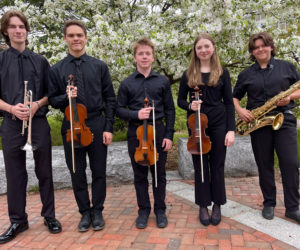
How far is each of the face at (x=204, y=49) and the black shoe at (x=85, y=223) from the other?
2.23 metres

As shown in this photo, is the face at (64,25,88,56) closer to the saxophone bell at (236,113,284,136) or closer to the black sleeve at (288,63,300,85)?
the saxophone bell at (236,113,284,136)

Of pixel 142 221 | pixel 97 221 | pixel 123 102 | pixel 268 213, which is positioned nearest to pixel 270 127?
pixel 268 213

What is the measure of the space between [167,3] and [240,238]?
4781mm

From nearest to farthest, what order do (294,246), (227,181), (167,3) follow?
(294,246) < (227,181) < (167,3)

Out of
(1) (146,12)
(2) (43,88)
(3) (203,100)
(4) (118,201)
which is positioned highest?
(1) (146,12)

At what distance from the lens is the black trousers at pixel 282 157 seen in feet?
10.5

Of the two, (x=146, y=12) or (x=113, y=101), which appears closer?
(x=113, y=101)

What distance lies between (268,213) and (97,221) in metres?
2.02

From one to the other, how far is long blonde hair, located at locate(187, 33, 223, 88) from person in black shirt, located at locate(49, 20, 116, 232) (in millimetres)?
933

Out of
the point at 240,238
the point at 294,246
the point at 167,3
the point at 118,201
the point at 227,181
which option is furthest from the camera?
the point at 167,3

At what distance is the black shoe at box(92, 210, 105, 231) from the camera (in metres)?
3.18

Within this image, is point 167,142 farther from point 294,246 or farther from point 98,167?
point 294,246

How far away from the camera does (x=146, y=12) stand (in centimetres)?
598

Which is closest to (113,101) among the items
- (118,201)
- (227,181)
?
(118,201)
